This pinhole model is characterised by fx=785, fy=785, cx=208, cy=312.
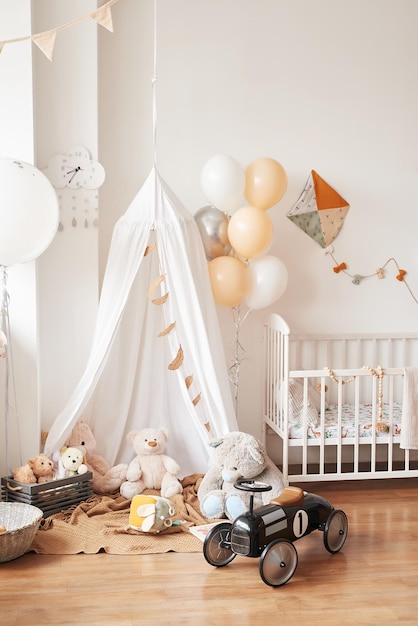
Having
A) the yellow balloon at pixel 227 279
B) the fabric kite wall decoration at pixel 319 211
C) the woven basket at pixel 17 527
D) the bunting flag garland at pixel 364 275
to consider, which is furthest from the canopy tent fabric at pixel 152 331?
the bunting flag garland at pixel 364 275

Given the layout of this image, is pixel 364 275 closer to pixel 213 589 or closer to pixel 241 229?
pixel 241 229

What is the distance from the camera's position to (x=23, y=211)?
3.31 m

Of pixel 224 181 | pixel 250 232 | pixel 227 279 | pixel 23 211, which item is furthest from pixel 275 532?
pixel 224 181

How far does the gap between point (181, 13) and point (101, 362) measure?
2.03 meters

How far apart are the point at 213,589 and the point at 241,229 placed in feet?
5.82

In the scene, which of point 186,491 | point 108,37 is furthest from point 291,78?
point 186,491

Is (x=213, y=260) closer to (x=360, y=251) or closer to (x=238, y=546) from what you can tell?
(x=360, y=251)

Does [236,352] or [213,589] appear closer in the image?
[213,589]

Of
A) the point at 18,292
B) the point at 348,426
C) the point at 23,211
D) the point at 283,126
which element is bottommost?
the point at 348,426

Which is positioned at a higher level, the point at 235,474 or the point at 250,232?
the point at 250,232

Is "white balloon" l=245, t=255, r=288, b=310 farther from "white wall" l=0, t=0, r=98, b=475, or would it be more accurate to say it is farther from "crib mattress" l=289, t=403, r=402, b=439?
"white wall" l=0, t=0, r=98, b=475

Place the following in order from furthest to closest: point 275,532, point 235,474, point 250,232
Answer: point 250,232 < point 235,474 < point 275,532

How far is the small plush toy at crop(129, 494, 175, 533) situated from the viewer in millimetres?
3375

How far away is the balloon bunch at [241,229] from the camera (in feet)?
12.9
